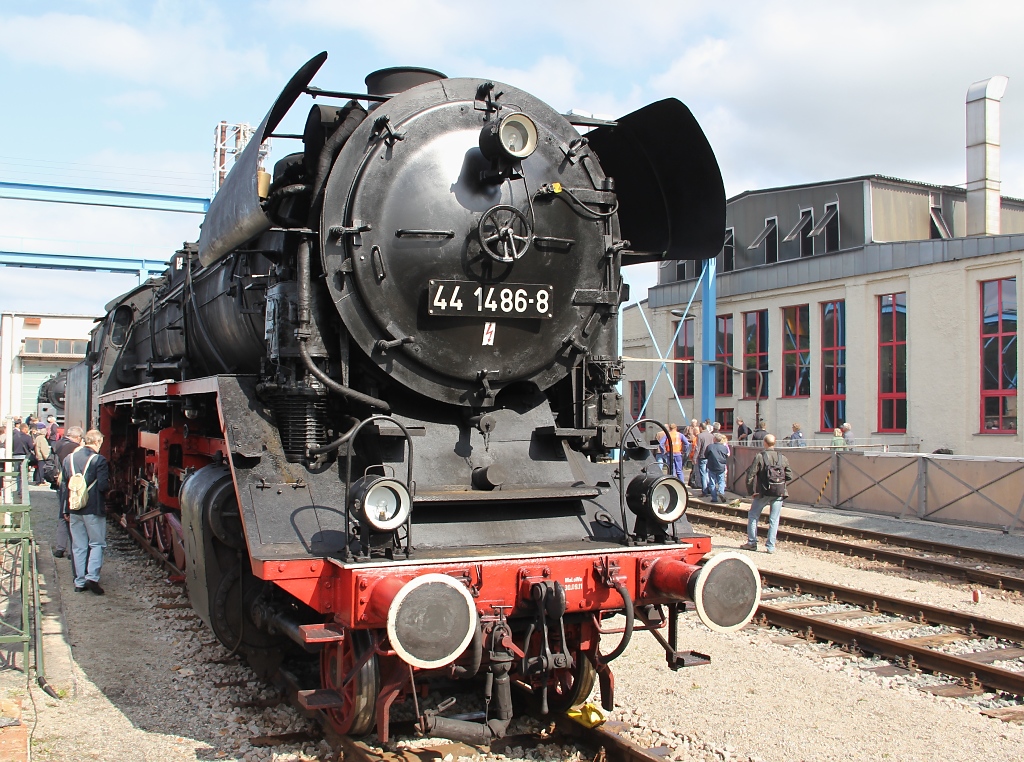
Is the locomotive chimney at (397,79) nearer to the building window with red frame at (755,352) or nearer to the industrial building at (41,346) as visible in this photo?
the building window with red frame at (755,352)

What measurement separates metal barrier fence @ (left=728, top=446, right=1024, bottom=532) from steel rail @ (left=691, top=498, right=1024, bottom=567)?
1386mm

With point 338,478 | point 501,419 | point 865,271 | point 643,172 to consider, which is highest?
point 865,271

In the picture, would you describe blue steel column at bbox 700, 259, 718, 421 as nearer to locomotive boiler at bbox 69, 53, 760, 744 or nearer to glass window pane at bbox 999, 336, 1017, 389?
glass window pane at bbox 999, 336, 1017, 389

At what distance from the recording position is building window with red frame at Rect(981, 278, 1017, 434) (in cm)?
2097

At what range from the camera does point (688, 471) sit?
19.2 metres

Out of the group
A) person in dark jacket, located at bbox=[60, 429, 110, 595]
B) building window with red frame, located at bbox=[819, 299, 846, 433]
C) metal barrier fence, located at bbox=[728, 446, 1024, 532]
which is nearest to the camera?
person in dark jacket, located at bbox=[60, 429, 110, 595]

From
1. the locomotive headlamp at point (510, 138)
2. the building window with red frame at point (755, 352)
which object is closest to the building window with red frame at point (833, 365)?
the building window with red frame at point (755, 352)

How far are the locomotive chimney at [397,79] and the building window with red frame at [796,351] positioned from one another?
23397 mm

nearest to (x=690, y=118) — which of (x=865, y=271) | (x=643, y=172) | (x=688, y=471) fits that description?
(x=643, y=172)

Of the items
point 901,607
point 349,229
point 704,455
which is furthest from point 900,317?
point 349,229

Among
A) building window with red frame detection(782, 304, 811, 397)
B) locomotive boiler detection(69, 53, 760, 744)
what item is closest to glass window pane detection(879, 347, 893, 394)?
building window with red frame detection(782, 304, 811, 397)

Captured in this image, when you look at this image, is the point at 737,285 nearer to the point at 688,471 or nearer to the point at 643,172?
the point at 688,471

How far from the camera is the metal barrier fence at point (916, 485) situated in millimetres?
12602

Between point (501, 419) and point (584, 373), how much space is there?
638 millimetres
